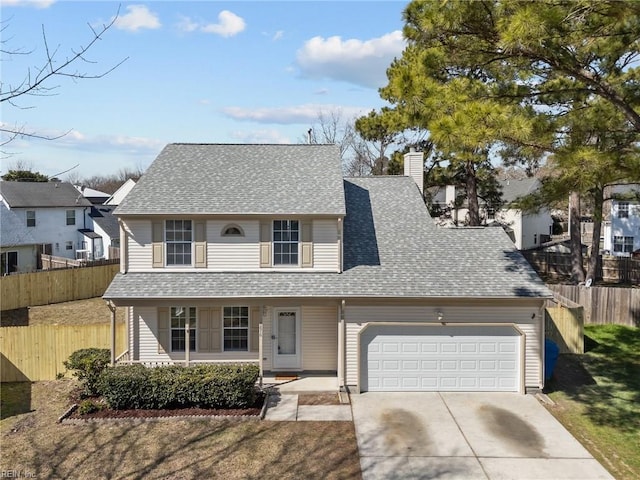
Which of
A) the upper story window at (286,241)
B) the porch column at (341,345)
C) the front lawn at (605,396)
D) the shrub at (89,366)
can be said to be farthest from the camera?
the upper story window at (286,241)

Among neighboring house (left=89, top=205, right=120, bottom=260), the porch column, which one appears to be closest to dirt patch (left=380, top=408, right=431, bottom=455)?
the porch column

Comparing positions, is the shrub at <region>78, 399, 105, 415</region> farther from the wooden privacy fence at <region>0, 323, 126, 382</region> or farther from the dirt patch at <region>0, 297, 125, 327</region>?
the dirt patch at <region>0, 297, 125, 327</region>

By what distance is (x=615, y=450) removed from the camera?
36.9ft

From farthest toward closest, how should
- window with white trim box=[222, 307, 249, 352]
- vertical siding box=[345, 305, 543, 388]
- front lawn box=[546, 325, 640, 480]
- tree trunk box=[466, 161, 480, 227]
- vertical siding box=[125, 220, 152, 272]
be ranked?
tree trunk box=[466, 161, 480, 227] → window with white trim box=[222, 307, 249, 352] → vertical siding box=[125, 220, 152, 272] → vertical siding box=[345, 305, 543, 388] → front lawn box=[546, 325, 640, 480]

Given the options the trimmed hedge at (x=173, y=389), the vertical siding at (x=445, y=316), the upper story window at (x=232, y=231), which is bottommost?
the trimmed hedge at (x=173, y=389)

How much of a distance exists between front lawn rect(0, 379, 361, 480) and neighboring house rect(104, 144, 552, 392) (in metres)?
2.91

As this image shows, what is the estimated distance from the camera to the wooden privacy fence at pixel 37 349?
50.8 ft

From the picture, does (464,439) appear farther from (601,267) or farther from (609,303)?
(601,267)

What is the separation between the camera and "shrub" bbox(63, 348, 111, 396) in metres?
13.9

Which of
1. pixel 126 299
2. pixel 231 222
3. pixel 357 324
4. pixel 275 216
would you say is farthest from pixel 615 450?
pixel 126 299

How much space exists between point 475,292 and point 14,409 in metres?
13.1

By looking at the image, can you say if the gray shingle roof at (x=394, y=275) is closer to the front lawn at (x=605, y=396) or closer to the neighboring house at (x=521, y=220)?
→ the front lawn at (x=605, y=396)

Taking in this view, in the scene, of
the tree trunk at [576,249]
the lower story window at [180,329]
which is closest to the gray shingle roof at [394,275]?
the lower story window at [180,329]

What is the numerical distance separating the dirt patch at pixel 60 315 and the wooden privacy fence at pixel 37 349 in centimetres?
466
